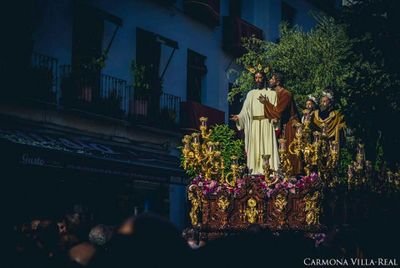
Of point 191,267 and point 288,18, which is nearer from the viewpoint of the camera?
point 191,267

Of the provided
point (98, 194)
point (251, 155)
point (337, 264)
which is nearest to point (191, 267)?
point (337, 264)

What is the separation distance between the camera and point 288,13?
33094mm

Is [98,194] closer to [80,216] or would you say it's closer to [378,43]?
[378,43]

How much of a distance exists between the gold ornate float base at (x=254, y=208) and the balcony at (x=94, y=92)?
923cm

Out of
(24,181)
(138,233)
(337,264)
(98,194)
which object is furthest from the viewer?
(98,194)

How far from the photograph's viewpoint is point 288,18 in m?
33.1

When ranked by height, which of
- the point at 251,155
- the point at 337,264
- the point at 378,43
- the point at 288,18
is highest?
the point at 288,18

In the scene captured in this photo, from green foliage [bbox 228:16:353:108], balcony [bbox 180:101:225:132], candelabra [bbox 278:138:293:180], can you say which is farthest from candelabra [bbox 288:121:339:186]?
balcony [bbox 180:101:225:132]

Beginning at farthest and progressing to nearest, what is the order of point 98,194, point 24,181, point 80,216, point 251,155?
point 98,194
point 24,181
point 251,155
point 80,216

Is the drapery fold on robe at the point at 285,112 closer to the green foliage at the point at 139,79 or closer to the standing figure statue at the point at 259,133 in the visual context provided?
the standing figure statue at the point at 259,133

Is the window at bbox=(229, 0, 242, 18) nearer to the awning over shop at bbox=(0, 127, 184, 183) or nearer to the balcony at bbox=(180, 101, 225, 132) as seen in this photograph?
the balcony at bbox=(180, 101, 225, 132)

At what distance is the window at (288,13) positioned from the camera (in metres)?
32.7

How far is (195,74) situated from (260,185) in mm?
16641

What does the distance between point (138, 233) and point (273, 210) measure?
26.8 ft
